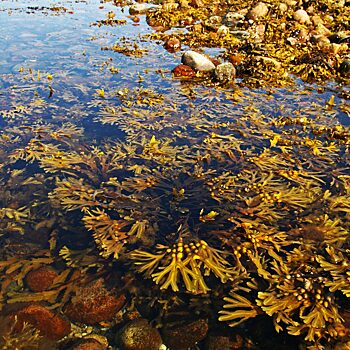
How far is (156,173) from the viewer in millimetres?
5242

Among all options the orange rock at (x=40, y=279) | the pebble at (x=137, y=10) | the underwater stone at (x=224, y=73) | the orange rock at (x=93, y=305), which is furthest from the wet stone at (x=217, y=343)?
the pebble at (x=137, y=10)

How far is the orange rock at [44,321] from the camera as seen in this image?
3168 mm

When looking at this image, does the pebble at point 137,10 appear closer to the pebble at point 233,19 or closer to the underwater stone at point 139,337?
the pebble at point 233,19

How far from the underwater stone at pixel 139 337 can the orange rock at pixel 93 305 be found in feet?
0.94

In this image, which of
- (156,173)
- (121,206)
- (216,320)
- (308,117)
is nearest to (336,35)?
(308,117)

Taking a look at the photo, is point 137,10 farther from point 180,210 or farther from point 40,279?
point 40,279

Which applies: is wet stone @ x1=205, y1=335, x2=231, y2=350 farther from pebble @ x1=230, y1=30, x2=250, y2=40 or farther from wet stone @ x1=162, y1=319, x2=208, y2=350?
pebble @ x1=230, y1=30, x2=250, y2=40

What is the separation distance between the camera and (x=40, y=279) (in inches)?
143

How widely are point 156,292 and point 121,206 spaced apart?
1458 mm

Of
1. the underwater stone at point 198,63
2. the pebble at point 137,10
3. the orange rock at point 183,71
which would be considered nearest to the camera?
the orange rock at point 183,71

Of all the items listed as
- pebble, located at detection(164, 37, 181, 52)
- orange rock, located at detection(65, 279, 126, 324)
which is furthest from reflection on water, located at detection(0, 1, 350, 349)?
pebble, located at detection(164, 37, 181, 52)

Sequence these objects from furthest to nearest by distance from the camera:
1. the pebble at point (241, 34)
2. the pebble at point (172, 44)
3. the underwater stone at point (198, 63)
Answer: the pebble at point (241, 34) → the pebble at point (172, 44) → the underwater stone at point (198, 63)

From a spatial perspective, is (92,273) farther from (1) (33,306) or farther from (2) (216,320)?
(2) (216,320)

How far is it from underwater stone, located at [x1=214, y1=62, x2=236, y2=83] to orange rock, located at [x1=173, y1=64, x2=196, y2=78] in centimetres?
80
